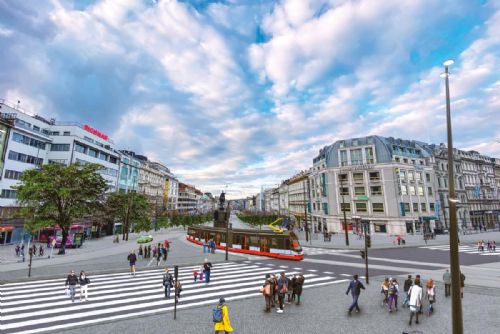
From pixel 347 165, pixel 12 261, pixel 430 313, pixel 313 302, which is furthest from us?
pixel 347 165

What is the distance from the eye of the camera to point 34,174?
94.4 feet

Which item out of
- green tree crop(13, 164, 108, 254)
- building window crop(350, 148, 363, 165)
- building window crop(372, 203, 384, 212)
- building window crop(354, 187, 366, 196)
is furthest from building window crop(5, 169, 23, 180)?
building window crop(372, 203, 384, 212)

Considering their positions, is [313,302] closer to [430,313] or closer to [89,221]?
[430,313]

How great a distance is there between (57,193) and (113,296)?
806 inches

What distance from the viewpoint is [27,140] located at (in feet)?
132

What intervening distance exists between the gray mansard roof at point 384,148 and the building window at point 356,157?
1145mm

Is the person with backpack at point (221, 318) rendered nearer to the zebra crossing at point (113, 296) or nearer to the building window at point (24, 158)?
the zebra crossing at point (113, 296)

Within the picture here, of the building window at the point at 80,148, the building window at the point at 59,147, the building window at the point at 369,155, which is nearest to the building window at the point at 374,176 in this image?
the building window at the point at 369,155

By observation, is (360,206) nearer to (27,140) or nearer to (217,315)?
(217,315)

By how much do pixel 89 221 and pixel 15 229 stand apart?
498 inches

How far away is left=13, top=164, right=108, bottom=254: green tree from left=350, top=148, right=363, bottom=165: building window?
4717 cm

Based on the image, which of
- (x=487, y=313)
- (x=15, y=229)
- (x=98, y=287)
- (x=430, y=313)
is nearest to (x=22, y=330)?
(x=98, y=287)

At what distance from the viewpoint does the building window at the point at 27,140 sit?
3791 centimetres

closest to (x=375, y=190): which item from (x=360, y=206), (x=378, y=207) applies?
→ (x=378, y=207)
